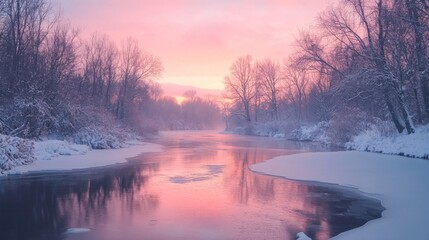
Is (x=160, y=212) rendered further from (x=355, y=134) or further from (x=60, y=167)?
(x=355, y=134)

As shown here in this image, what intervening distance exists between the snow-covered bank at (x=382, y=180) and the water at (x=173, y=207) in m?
0.59

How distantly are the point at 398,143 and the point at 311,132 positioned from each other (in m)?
26.5

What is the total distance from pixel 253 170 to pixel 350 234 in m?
10.5

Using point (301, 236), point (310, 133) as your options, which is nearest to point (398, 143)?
point (301, 236)

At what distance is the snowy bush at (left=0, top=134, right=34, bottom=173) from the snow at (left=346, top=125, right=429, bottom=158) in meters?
19.9

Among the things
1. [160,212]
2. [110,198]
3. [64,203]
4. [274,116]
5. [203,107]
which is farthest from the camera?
[203,107]

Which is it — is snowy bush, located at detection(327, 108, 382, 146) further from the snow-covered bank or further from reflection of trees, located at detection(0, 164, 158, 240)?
reflection of trees, located at detection(0, 164, 158, 240)

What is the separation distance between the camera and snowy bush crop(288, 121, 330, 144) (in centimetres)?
4802

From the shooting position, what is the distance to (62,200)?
37.9 ft

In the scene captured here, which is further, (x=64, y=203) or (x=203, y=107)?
(x=203, y=107)

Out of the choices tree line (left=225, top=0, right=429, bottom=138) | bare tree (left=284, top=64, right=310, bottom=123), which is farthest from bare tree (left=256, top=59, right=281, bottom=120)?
tree line (left=225, top=0, right=429, bottom=138)

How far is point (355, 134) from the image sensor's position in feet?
108

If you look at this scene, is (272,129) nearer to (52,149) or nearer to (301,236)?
(52,149)

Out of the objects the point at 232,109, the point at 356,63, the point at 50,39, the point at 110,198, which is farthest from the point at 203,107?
the point at 110,198
